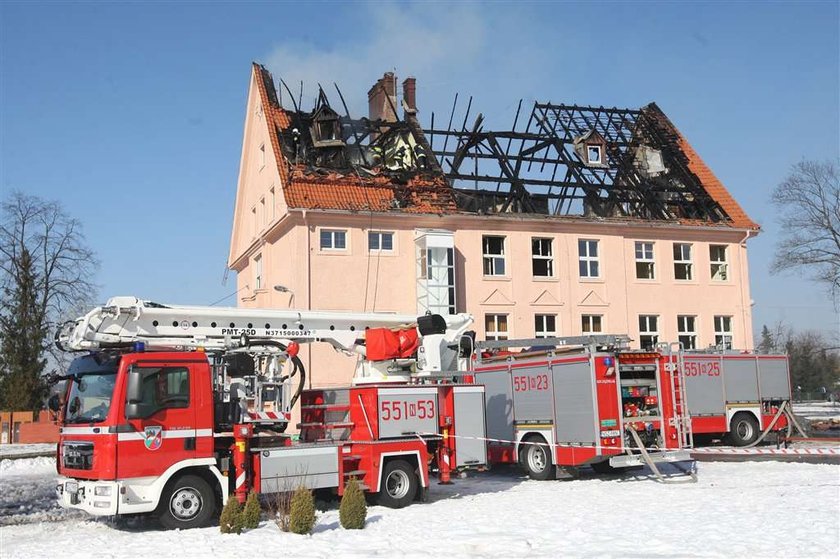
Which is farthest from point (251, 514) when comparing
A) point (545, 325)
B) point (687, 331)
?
point (687, 331)

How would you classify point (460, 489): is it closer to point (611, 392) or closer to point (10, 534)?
point (611, 392)

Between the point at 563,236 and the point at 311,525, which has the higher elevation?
the point at 563,236

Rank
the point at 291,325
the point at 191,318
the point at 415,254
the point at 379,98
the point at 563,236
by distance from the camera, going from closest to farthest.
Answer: the point at 191,318 < the point at 291,325 < the point at 415,254 < the point at 563,236 < the point at 379,98

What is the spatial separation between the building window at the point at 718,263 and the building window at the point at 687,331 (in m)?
2.15

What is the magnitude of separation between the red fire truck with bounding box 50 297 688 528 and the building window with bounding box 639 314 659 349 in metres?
14.2

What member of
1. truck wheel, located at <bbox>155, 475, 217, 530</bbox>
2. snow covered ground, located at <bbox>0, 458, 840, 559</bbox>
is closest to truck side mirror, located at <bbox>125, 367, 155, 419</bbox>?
truck wheel, located at <bbox>155, 475, 217, 530</bbox>

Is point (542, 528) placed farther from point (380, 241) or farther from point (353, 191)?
point (353, 191)

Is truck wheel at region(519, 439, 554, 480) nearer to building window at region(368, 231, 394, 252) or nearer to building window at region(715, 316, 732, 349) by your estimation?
building window at region(368, 231, 394, 252)

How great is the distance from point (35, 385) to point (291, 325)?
30002mm

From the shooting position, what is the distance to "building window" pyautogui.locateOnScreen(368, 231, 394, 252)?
2838 cm

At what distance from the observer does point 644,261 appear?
32.7 metres

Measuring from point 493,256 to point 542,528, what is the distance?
63.8ft

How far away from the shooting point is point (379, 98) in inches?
1337

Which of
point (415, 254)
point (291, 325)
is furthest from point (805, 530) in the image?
point (415, 254)
